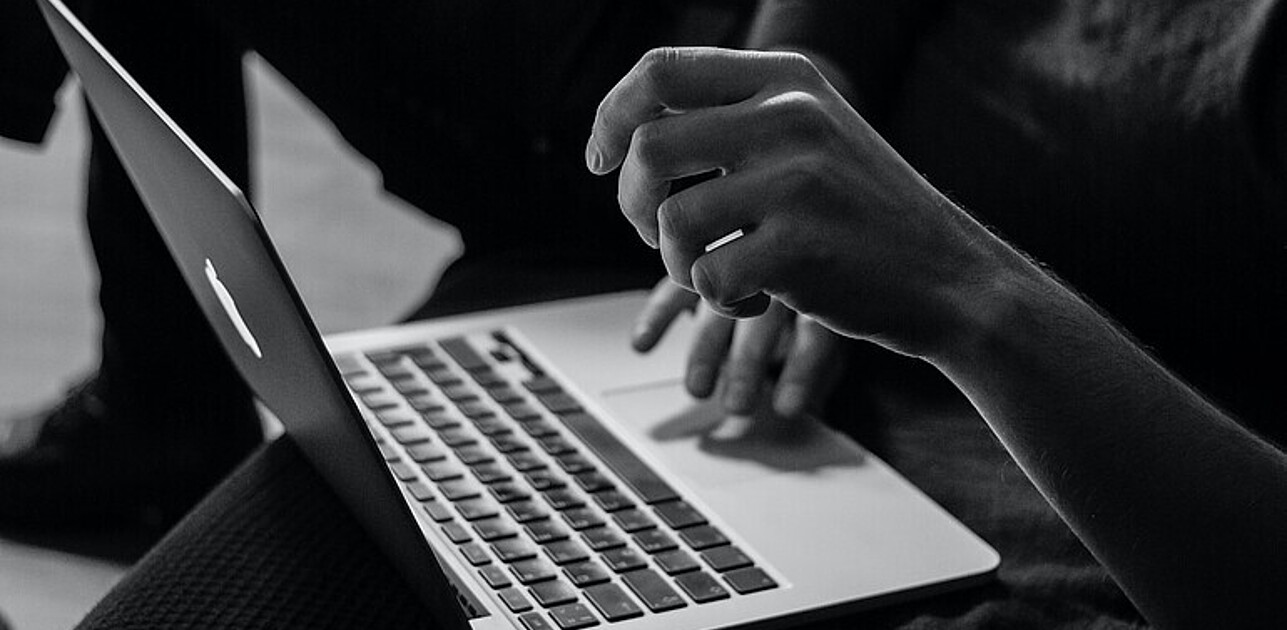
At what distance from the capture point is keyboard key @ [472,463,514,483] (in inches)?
32.7

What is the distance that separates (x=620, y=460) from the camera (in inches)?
33.7

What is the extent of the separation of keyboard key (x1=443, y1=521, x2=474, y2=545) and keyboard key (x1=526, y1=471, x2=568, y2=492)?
5 centimetres

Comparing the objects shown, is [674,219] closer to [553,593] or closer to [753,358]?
[553,593]

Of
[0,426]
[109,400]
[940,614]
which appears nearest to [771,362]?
[940,614]

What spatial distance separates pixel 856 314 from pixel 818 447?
0.26m

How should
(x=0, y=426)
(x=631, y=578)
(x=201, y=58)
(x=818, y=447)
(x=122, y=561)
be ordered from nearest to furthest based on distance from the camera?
1. (x=631, y=578)
2. (x=818, y=447)
3. (x=201, y=58)
4. (x=122, y=561)
5. (x=0, y=426)

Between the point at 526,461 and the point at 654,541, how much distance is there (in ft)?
0.35

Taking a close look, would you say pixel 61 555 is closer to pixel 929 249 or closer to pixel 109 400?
pixel 109 400

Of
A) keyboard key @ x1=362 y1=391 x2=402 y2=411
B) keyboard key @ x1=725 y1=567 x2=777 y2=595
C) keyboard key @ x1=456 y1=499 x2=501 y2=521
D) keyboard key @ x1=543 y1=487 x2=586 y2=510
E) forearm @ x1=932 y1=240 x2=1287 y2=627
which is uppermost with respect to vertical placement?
forearm @ x1=932 y1=240 x2=1287 y2=627

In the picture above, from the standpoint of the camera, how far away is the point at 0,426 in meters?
1.64

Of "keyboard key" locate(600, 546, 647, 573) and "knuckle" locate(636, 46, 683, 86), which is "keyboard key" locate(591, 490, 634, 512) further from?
"knuckle" locate(636, 46, 683, 86)

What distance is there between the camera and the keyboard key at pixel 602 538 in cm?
77

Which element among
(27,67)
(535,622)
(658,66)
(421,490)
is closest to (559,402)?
(421,490)

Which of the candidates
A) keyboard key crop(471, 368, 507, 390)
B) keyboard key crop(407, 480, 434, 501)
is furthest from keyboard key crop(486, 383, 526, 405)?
keyboard key crop(407, 480, 434, 501)
